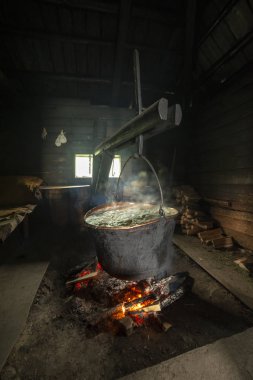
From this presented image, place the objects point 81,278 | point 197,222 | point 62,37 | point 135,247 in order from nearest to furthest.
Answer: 1. point 135,247
2. point 81,278
3. point 62,37
4. point 197,222

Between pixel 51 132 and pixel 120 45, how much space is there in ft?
13.2

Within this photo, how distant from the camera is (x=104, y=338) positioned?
2566 millimetres

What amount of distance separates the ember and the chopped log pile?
8.07ft

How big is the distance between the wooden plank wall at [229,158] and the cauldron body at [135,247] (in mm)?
3532

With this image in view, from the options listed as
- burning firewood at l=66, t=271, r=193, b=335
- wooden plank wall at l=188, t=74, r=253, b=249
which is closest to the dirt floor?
burning firewood at l=66, t=271, r=193, b=335

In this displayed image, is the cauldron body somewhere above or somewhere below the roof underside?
below

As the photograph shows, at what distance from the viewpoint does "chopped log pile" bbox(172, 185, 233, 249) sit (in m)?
5.65

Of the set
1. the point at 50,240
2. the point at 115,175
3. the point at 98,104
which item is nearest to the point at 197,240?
the point at 115,175

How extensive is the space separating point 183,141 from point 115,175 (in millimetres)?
3342

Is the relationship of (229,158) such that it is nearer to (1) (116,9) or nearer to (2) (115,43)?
(2) (115,43)

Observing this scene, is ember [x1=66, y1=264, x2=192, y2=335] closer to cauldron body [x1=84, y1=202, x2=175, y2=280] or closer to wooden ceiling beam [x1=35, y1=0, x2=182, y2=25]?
cauldron body [x1=84, y1=202, x2=175, y2=280]

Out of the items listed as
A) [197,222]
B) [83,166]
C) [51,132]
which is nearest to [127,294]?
[197,222]

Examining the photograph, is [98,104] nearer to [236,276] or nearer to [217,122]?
[217,122]

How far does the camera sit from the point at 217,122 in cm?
675
